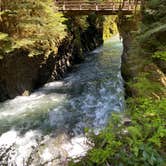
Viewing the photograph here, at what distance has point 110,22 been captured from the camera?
115 ft

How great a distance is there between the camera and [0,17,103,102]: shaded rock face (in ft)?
41.1

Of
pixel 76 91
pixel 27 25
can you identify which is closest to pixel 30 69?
pixel 76 91

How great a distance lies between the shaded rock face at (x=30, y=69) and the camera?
41.1ft

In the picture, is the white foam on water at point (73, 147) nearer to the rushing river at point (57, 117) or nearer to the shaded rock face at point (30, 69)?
the rushing river at point (57, 117)

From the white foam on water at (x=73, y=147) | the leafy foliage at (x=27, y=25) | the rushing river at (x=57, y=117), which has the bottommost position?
the rushing river at (x=57, y=117)

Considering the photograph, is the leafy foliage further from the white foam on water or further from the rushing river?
the white foam on water

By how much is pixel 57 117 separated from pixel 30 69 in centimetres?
A: 442

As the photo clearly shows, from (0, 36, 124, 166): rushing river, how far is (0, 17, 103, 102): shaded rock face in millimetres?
417

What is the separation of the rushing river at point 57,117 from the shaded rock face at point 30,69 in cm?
42

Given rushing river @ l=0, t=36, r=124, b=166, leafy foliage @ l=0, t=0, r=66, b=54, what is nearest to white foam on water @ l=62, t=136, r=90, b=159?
rushing river @ l=0, t=36, r=124, b=166

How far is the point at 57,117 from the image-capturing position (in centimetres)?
1026

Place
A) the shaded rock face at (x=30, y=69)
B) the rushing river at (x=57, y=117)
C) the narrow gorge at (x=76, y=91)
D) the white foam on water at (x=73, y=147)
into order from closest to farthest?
the narrow gorge at (x=76, y=91), the white foam on water at (x=73, y=147), the rushing river at (x=57, y=117), the shaded rock face at (x=30, y=69)

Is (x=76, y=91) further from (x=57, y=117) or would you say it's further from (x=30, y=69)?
(x=57, y=117)

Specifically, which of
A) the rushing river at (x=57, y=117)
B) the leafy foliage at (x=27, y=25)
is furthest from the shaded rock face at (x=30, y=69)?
the leafy foliage at (x=27, y=25)
